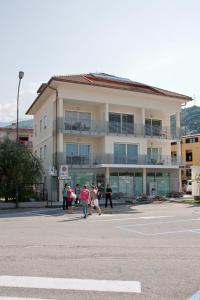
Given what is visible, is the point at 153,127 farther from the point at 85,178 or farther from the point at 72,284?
the point at 72,284

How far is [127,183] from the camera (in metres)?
37.9

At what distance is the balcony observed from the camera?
1409 inches

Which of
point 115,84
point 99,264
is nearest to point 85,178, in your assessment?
point 115,84

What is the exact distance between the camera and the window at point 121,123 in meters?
38.2

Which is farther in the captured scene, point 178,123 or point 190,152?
point 190,152

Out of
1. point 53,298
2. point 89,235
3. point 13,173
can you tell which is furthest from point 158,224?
point 13,173

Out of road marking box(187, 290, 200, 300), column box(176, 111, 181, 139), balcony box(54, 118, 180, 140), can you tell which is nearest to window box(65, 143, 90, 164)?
balcony box(54, 118, 180, 140)

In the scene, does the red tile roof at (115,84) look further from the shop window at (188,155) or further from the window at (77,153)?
the shop window at (188,155)

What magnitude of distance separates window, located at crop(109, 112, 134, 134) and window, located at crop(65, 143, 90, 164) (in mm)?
3102

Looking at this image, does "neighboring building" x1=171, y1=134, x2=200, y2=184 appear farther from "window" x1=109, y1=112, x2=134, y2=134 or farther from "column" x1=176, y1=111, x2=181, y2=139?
"window" x1=109, y1=112, x2=134, y2=134

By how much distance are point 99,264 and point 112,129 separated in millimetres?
30248

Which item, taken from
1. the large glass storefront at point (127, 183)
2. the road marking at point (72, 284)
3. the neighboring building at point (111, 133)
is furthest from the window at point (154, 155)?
the road marking at point (72, 284)

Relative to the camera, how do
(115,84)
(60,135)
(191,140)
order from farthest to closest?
(191,140) < (115,84) < (60,135)

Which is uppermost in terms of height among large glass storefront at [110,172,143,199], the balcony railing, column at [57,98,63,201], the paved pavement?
column at [57,98,63,201]
